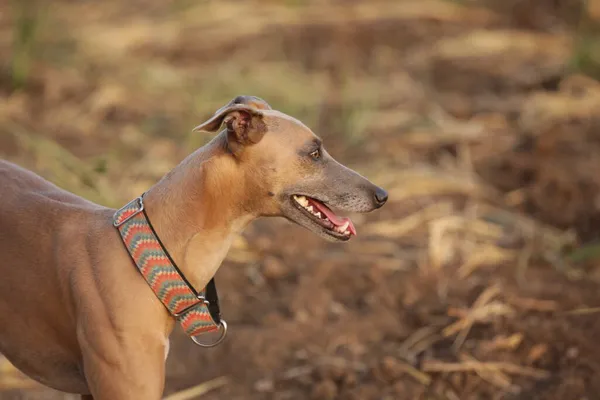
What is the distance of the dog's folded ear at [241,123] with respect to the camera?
3.45 metres

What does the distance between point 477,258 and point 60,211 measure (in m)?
3.15

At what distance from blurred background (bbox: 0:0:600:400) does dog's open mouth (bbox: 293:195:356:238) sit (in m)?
1.53

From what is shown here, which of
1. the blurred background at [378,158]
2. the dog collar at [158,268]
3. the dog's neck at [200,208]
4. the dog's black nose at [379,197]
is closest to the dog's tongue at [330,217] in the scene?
the dog's black nose at [379,197]

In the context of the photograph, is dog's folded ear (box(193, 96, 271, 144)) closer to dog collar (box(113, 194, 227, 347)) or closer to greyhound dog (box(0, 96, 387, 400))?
greyhound dog (box(0, 96, 387, 400))

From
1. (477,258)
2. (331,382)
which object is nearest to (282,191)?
(331,382)

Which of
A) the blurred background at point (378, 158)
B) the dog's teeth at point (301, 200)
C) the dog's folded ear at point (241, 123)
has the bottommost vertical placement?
the blurred background at point (378, 158)

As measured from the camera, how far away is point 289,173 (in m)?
3.59

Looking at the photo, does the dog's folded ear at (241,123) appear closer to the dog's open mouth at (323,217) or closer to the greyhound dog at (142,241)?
the greyhound dog at (142,241)

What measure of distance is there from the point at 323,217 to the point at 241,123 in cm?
48


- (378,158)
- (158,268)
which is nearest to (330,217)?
(158,268)

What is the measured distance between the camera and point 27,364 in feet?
12.5

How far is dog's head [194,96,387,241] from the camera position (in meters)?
3.53

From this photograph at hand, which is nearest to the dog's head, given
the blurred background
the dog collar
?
the dog collar

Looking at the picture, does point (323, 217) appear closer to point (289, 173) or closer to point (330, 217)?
point (330, 217)
